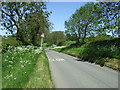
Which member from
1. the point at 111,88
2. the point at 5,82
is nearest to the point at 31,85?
the point at 5,82

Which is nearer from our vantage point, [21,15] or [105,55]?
[105,55]

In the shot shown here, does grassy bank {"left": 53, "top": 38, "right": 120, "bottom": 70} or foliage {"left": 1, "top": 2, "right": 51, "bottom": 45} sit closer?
grassy bank {"left": 53, "top": 38, "right": 120, "bottom": 70}

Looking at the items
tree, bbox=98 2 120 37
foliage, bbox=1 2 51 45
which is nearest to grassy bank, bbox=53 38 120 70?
tree, bbox=98 2 120 37

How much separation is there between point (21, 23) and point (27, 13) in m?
Result: 2.11

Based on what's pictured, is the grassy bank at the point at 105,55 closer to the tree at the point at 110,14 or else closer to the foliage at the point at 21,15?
the tree at the point at 110,14

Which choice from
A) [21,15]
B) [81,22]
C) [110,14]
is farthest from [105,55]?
[81,22]

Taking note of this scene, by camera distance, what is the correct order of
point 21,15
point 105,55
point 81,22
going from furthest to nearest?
point 81,22 < point 21,15 < point 105,55

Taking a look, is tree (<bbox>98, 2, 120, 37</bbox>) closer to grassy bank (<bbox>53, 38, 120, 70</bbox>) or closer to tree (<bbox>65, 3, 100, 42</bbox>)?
grassy bank (<bbox>53, 38, 120, 70</bbox>)

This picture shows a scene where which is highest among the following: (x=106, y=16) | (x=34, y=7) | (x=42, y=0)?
(x=42, y=0)

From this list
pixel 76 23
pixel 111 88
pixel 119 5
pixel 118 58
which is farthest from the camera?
pixel 76 23

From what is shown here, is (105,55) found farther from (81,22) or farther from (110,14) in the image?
(81,22)

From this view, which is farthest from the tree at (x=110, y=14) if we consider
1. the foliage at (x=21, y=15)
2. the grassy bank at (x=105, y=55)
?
the foliage at (x=21, y=15)

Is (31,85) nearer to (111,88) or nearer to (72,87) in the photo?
(72,87)

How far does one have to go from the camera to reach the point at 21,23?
1997 centimetres
